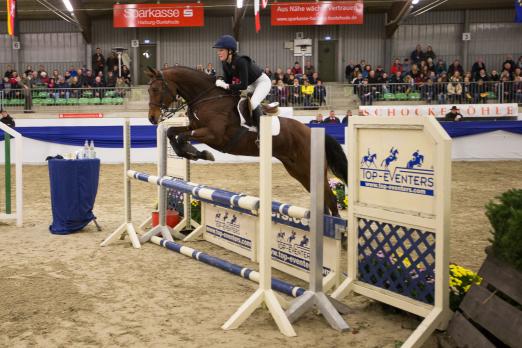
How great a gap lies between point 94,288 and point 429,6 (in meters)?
20.4

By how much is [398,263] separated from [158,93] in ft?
10.7

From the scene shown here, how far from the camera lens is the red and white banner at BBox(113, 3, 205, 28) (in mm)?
20484

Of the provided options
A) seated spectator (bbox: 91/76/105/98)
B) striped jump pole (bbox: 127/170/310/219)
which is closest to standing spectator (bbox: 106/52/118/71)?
seated spectator (bbox: 91/76/105/98)

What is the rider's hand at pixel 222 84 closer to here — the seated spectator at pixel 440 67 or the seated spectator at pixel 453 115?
the seated spectator at pixel 453 115

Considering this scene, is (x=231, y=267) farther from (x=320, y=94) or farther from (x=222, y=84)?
(x=320, y=94)

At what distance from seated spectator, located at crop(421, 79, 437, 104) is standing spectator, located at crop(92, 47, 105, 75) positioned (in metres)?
11.7

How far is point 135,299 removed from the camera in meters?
3.93

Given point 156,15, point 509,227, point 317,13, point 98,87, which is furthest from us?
point 156,15

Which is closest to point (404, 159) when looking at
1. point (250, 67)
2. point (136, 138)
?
point (250, 67)

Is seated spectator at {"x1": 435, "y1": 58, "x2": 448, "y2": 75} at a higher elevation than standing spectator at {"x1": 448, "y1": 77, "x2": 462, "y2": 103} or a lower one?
higher

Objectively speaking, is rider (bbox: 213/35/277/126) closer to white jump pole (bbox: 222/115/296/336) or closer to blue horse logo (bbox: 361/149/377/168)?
white jump pole (bbox: 222/115/296/336)

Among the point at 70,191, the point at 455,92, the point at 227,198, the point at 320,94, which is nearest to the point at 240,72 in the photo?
the point at 227,198

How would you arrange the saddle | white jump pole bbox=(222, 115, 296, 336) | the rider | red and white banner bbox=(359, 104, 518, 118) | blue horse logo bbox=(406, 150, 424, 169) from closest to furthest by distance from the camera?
blue horse logo bbox=(406, 150, 424, 169) < white jump pole bbox=(222, 115, 296, 336) < the rider < the saddle < red and white banner bbox=(359, 104, 518, 118)

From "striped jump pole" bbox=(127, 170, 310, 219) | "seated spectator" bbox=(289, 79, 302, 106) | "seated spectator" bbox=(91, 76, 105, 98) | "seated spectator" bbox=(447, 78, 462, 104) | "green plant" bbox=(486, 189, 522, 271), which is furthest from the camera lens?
"seated spectator" bbox=(91, 76, 105, 98)
